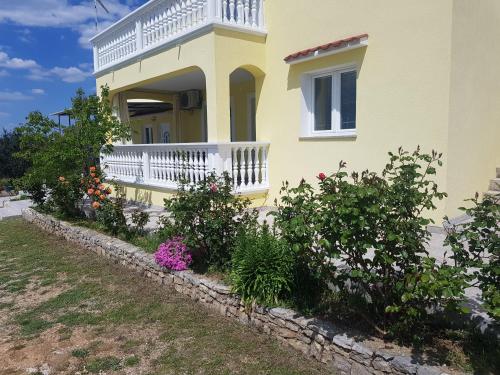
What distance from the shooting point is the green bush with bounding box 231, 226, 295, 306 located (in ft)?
13.3

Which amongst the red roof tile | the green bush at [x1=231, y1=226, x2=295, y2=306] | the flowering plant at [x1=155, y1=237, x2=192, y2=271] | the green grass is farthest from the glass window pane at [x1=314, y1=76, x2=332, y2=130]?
the green grass

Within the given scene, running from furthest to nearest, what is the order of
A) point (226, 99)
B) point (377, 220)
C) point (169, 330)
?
1. point (226, 99)
2. point (169, 330)
3. point (377, 220)

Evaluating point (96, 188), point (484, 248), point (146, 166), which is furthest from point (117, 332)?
point (146, 166)

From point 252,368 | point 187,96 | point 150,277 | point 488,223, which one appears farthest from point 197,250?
point 187,96

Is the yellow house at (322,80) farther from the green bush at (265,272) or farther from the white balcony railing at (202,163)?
the green bush at (265,272)

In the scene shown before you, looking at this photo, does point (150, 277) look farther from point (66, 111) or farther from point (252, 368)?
point (66, 111)

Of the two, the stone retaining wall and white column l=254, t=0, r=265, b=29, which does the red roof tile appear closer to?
white column l=254, t=0, r=265, b=29

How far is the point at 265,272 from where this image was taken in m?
4.08

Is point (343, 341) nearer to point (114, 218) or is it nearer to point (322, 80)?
point (114, 218)

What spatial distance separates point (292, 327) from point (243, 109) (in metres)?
9.29

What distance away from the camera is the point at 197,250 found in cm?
528

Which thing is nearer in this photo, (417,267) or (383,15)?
(417,267)

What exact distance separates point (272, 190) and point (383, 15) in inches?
168

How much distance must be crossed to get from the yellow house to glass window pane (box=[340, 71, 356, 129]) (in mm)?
21
